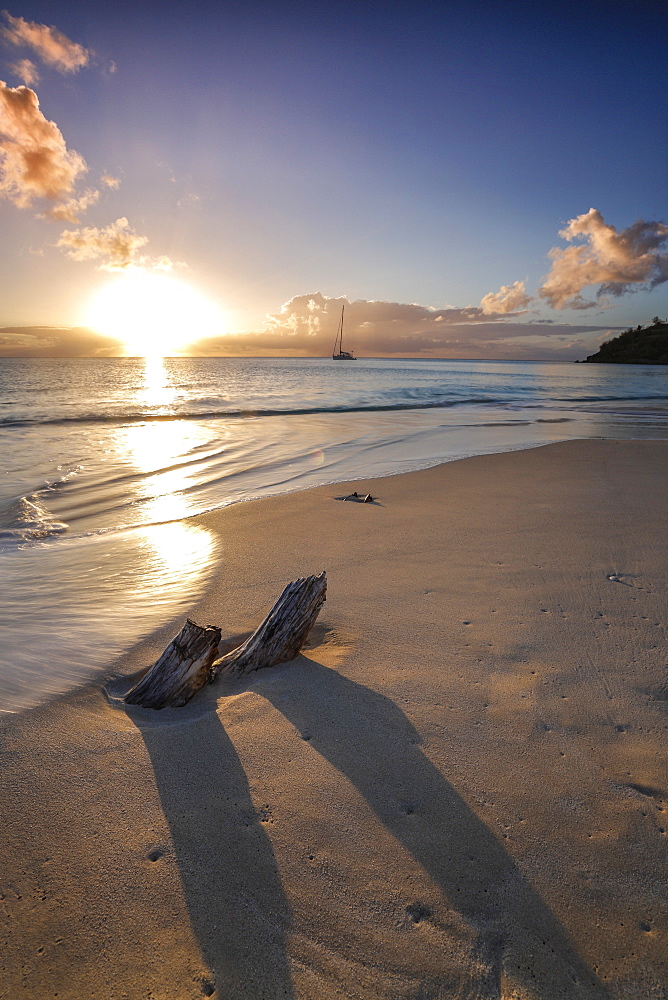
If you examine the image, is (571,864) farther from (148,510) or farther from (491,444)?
(491,444)

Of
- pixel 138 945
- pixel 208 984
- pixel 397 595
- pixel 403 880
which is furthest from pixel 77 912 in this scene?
pixel 397 595

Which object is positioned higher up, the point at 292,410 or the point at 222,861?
the point at 292,410

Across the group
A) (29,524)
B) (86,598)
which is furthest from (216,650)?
(29,524)

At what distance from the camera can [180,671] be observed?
2830mm

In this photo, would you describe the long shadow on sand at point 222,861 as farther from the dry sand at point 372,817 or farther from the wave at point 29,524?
the wave at point 29,524

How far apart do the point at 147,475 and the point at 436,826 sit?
8.68 meters

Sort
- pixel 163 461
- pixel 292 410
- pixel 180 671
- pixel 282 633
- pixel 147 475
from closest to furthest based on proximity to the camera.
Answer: pixel 180 671 → pixel 282 633 → pixel 147 475 → pixel 163 461 → pixel 292 410

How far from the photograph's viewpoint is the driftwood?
2.83 metres

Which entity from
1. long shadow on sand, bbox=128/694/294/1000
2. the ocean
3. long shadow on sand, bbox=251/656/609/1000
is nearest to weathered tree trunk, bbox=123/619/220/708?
long shadow on sand, bbox=128/694/294/1000

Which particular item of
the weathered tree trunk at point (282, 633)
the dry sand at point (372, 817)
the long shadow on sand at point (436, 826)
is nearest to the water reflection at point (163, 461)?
the dry sand at point (372, 817)

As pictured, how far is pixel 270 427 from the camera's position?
56.0 feet

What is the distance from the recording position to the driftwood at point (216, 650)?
2830 millimetres

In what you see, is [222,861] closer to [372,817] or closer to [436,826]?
[372,817]

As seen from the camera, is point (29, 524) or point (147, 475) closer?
point (29, 524)
